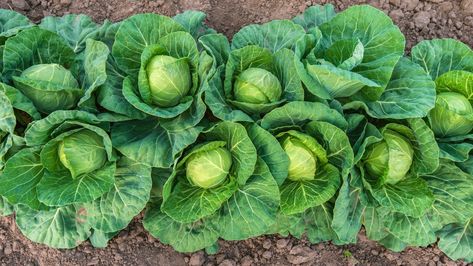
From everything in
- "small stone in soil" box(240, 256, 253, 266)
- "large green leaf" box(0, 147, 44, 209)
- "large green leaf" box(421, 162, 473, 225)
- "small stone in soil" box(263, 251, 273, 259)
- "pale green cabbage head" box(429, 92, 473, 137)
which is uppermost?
"pale green cabbage head" box(429, 92, 473, 137)

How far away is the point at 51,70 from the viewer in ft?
11.9

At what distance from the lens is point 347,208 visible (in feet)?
13.1

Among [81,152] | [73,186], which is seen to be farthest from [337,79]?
[73,186]

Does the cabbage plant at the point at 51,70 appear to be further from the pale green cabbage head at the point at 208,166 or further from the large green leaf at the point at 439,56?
the large green leaf at the point at 439,56

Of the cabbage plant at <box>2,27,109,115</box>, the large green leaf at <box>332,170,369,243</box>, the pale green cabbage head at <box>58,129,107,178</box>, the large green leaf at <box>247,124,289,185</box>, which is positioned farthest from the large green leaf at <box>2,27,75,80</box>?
the large green leaf at <box>332,170,369,243</box>

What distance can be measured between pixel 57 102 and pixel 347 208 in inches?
86.2

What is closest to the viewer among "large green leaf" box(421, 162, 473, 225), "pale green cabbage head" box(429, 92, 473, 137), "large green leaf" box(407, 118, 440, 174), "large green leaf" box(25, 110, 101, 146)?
"large green leaf" box(25, 110, 101, 146)

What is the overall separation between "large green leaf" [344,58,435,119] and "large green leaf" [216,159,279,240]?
0.82 m

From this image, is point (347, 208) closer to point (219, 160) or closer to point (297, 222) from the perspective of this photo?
point (297, 222)

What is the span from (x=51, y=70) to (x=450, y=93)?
2.84m

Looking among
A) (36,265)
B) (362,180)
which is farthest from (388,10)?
(36,265)

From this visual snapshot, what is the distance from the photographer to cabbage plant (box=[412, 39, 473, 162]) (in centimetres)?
391

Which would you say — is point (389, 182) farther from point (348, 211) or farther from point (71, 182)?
point (71, 182)

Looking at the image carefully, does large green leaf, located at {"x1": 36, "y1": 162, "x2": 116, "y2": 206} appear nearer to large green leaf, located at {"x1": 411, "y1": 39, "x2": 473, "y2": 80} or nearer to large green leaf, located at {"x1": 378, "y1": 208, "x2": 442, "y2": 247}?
large green leaf, located at {"x1": 378, "y1": 208, "x2": 442, "y2": 247}
